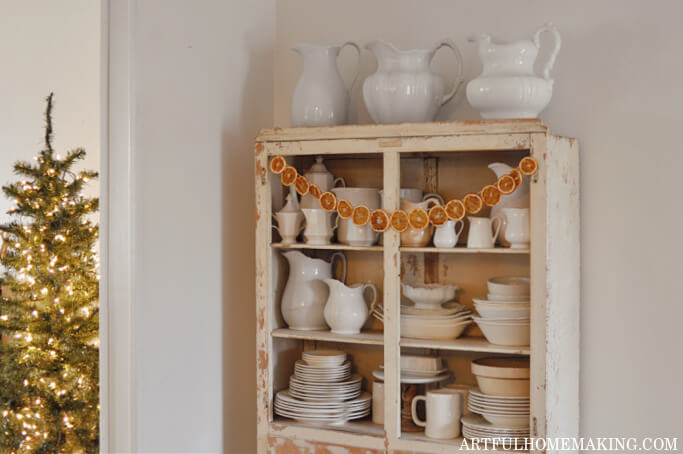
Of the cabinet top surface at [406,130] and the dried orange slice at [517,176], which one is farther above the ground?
the cabinet top surface at [406,130]

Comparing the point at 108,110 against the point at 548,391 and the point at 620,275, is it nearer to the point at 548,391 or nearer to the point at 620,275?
the point at 548,391

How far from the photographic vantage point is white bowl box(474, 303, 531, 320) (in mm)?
1905

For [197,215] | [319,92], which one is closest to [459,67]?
[319,92]

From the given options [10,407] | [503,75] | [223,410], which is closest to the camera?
[10,407]

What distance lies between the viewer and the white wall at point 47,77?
1796 millimetres

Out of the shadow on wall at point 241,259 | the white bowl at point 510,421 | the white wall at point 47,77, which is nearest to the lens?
the white wall at point 47,77

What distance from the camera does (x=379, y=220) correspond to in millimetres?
1986

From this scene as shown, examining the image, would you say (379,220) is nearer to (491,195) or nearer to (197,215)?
(491,195)

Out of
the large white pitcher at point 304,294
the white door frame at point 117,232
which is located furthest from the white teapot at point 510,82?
the white door frame at point 117,232

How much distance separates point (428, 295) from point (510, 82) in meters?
0.62

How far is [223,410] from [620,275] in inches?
48.8

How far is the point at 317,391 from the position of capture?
212cm

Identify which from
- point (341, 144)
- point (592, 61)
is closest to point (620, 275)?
point (592, 61)

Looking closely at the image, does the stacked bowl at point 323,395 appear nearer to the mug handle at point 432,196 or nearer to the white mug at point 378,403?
the white mug at point 378,403
